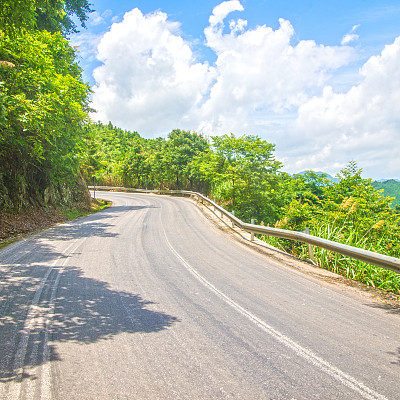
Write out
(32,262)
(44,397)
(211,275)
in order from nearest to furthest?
(44,397)
(211,275)
(32,262)

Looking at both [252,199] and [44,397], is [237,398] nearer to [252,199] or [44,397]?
[44,397]

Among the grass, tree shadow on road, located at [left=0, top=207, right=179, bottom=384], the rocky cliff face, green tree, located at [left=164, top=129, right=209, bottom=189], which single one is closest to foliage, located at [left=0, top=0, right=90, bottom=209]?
the rocky cliff face

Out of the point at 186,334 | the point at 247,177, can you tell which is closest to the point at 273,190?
the point at 247,177

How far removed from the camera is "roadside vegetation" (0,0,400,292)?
9.23m

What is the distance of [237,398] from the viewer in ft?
9.29

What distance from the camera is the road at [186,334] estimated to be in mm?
3037

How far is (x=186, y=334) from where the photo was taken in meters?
4.12

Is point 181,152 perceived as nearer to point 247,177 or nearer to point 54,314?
point 247,177

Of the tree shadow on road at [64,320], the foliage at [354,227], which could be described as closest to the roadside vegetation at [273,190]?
the foliage at [354,227]

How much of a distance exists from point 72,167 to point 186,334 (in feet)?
53.8

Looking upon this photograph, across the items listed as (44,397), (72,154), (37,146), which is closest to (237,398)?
(44,397)

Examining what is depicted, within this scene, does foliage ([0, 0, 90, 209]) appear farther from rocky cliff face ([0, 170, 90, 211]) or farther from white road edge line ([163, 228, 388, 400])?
white road edge line ([163, 228, 388, 400])

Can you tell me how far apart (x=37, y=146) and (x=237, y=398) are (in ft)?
43.9

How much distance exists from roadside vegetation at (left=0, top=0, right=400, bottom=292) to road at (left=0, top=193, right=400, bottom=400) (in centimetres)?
293
